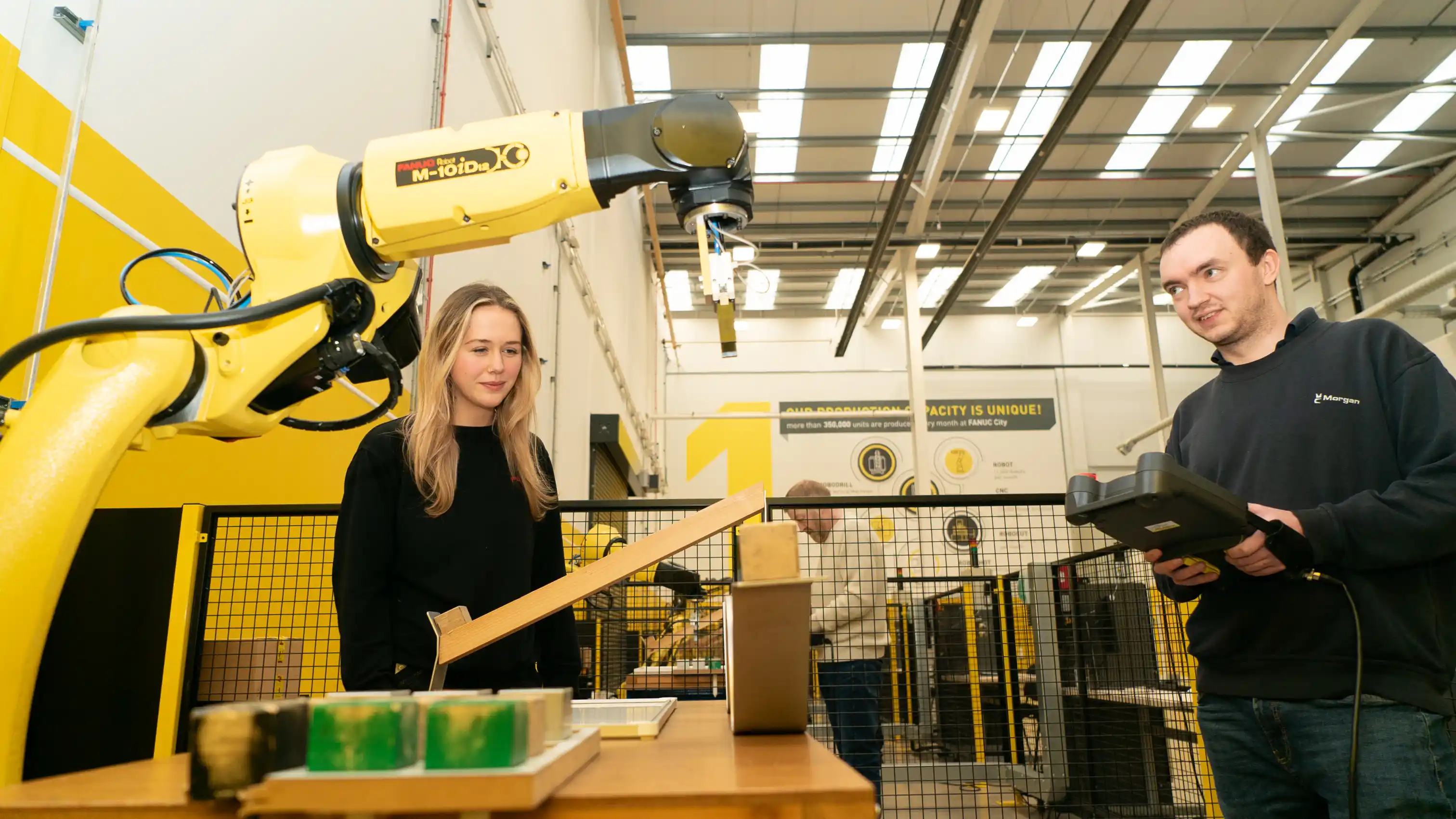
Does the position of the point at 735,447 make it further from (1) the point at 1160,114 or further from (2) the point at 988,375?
(1) the point at 1160,114

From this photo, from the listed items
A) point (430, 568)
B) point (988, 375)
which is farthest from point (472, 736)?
point (988, 375)

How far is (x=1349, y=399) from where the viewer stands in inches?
52.6

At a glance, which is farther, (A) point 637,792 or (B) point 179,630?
(B) point 179,630

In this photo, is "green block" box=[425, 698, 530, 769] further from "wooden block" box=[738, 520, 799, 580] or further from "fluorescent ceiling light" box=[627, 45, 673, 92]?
"fluorescent ceiling light" box=[627, 45, 673, 92]

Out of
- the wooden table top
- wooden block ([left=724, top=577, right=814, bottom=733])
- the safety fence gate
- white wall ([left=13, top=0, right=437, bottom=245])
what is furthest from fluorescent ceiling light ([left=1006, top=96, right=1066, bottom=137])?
the wooden table top

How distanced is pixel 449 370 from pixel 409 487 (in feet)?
0.64

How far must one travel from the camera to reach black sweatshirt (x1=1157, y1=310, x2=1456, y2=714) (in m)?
1.21

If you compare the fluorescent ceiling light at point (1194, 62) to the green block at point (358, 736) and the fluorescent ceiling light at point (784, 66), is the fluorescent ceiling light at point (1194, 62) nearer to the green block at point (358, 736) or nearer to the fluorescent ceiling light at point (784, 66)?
the fluorescent ceiling light at point (784, 66)

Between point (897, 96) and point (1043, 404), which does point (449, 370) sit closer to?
point (897, 96)

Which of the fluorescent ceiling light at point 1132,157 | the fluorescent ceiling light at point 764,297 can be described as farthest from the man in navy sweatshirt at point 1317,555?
the fluorescent ceiling light at point 764,297

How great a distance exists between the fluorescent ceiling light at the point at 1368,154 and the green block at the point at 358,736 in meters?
11.0

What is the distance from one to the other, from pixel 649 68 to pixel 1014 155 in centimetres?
390

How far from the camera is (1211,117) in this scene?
8.20m

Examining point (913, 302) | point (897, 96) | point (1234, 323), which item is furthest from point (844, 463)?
point (1234, 323)
